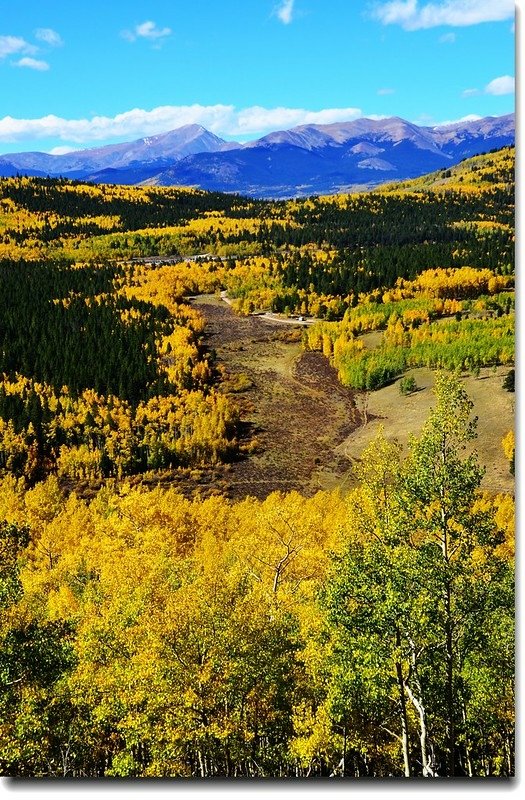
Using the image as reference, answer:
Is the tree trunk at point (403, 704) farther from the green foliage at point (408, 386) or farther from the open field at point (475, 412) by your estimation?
the green foliage at point (408, 386)

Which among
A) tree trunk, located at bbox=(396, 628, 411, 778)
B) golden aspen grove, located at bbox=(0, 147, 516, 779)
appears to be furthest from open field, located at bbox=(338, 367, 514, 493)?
tree trunk, located at bbox=(396, 628, 411, 778)

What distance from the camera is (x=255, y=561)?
3509 centimetres

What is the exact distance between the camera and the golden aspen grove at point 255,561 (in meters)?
15.2

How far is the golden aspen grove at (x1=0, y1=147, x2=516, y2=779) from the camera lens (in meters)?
15.2

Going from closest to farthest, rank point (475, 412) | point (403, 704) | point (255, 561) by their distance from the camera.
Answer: point (403, 704) → point (255, 561) → point (475, 412)

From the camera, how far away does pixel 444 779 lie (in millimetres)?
14805

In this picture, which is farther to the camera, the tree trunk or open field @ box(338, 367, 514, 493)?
open field @ box(338, 367, 514, 493)

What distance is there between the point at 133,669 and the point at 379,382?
90.6 meters

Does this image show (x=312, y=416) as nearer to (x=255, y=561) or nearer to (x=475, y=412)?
(x=475, y=412)

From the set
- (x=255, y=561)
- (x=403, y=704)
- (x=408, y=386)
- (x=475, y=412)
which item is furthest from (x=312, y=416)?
(x=403, y=704)

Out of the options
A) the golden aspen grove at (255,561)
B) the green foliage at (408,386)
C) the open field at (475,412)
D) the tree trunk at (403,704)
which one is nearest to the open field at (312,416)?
the open field at (475,412)

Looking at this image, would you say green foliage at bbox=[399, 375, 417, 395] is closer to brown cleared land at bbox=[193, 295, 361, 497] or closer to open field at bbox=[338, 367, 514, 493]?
open field at bbox=[338, 367, 514, 493]

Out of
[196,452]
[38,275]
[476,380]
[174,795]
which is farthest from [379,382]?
[38,275]

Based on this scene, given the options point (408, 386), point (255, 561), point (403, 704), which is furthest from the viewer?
point (408, 386)
